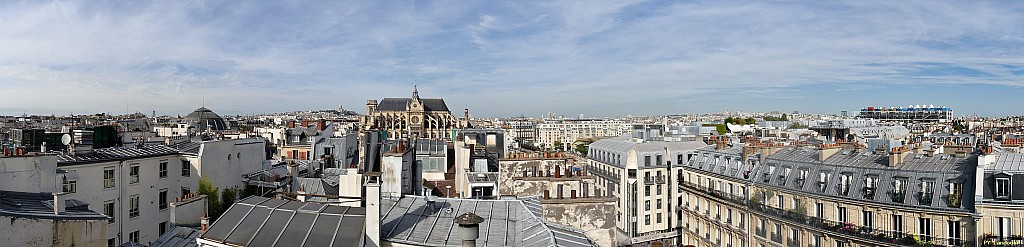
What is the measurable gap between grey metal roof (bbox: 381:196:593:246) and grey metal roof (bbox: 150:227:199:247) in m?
5.24

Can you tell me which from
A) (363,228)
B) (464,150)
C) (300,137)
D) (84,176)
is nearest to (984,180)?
(464,150)

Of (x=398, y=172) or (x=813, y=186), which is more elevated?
(x=398, y=172)

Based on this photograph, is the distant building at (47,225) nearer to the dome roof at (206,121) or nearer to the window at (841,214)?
the window at (841,214)

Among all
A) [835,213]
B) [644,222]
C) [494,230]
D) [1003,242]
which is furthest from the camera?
[644,222]

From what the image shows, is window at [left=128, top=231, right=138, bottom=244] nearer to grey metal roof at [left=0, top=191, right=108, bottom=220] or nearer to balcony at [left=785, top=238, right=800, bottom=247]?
grey metal roof at [left=0, top=191, right=108, bottom=220]

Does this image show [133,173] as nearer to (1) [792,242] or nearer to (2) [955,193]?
(1) [792,242]

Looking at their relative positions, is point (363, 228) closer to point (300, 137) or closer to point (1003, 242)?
point (1003, 242)

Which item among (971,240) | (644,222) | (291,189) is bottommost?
(644,222)

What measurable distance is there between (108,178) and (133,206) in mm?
1510

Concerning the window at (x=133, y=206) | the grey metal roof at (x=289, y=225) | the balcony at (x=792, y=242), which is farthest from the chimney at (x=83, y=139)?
the balcony at (x=792, y=242)

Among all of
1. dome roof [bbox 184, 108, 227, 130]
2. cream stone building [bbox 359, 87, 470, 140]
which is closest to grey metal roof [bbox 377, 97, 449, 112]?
cream stone building [bbox 359, 87, 470, 140]

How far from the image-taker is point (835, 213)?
95.3 ft

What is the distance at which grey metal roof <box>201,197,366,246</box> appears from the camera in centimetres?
1166

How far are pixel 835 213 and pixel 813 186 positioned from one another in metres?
1.82
